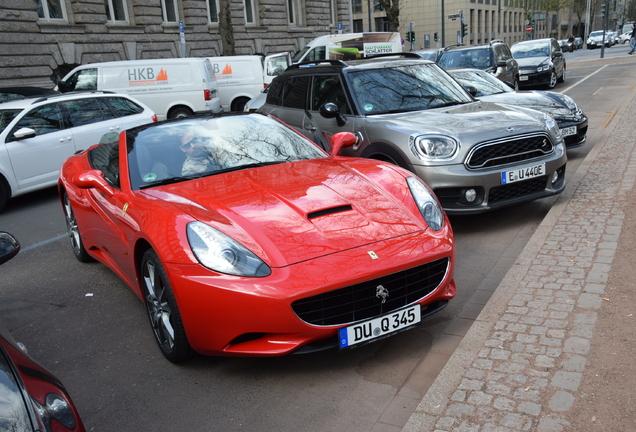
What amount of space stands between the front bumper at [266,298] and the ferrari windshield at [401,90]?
3521 mm

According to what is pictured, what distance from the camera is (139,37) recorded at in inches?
1027

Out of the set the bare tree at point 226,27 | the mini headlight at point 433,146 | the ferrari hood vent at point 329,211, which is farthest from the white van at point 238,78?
the ferrari hood vent at point 329,211

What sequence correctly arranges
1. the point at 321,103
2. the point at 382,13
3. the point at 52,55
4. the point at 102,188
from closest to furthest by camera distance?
the point at 102,188 → the point at 321,103 → the point at 52,55 → the point at 382,13

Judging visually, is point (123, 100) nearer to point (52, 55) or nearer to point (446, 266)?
point (446, 266)

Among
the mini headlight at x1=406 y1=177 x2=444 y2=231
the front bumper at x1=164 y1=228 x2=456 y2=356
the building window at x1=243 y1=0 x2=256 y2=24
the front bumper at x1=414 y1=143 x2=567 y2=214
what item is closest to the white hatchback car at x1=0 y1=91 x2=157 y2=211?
the front bumper at x1=414 y1=143 x2=567 y2=214

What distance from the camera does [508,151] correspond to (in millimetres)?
5688

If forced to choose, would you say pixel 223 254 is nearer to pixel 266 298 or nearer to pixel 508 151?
pixel 266 298

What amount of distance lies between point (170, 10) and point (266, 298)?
2814 centimetres

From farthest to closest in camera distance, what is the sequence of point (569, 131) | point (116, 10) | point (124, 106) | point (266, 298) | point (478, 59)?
1. point (116, 10)
2. point (478, 59)
3. point (124, 106)
4. point (569, 131)
5. point (266, 298)

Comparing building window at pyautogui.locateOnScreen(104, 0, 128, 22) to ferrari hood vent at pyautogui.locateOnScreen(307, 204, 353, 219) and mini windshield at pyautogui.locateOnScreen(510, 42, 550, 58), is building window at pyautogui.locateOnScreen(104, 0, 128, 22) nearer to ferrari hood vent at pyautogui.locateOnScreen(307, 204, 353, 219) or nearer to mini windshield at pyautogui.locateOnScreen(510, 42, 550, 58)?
mini windshield at pyautogui.locateOnScreen(510, 42, 550, 58)

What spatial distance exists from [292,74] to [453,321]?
4969 millimetres

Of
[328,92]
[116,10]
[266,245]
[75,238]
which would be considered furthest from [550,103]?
[116,10]

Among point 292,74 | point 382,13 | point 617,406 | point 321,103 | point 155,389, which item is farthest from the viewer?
point 382,13

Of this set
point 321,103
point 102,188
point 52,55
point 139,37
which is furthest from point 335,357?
point 139,37
